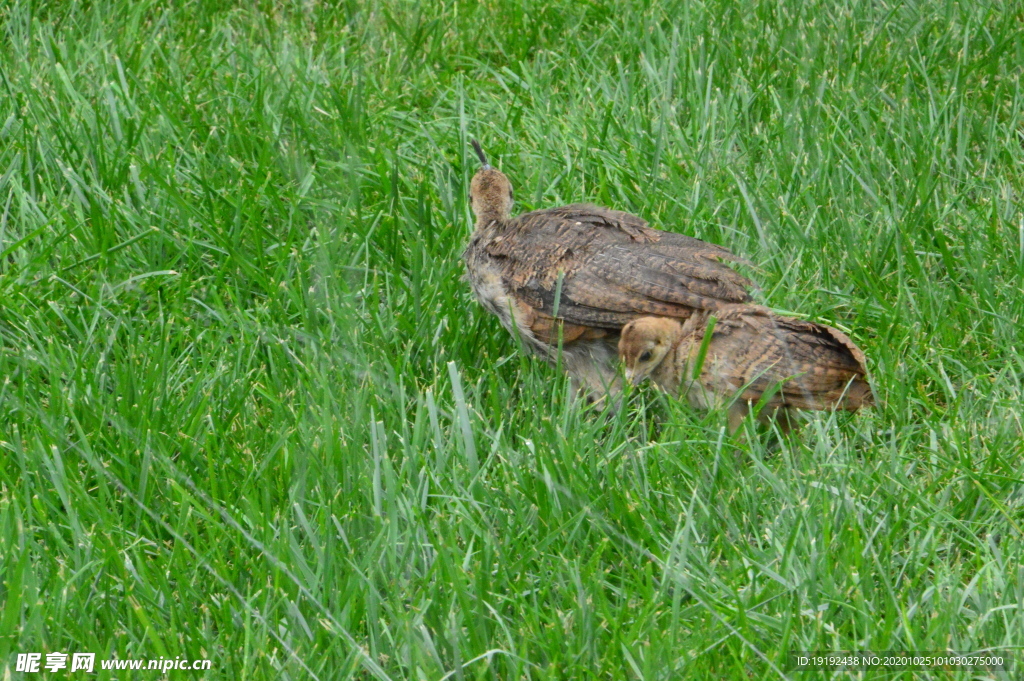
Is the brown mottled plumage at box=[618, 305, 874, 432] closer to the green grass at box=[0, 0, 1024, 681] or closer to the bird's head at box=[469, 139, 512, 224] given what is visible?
the green grass at box=[0, 0, 1024, 681]

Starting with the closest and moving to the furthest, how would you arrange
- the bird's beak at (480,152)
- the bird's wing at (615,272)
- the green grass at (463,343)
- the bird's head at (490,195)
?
the green grass at (463,343)
the bird's wing at (615,272)
the bird's head at (490,195)
the bird's beak at (480,152)

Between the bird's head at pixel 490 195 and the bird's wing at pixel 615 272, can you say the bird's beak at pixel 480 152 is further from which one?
the bird's wing at pixel 615 272

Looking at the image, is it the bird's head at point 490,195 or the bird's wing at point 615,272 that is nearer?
the bird's wing at point 615,272

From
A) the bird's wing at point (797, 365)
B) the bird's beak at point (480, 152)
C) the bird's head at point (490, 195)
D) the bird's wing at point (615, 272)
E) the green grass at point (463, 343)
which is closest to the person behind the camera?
the green grass at point (463, 343)

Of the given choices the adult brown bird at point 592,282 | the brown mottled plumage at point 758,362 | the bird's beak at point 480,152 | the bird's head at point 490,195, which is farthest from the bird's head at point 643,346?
the bird's beak at point 480,152

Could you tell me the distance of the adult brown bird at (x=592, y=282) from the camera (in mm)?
4254

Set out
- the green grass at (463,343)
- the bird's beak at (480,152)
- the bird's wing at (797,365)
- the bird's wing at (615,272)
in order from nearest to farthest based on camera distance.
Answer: the green grass at (463,343)
the bird's wing at (797,365)
the bird's wing at (615,272)
the bird's beak at (480,152)

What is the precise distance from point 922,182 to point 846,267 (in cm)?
53

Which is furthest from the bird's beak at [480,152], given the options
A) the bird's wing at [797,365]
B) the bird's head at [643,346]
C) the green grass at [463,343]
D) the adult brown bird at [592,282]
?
the bird's wing at [797,365]

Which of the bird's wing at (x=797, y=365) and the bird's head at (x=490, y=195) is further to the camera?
the bird's head at (x=490, y=195)

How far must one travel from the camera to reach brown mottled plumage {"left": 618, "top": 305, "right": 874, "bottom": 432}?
3934mm

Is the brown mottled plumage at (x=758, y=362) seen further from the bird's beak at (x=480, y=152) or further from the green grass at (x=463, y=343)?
the bird's beak at (x=480, y=152)

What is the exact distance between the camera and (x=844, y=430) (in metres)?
3.98

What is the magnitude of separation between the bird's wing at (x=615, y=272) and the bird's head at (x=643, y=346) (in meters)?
0.18
